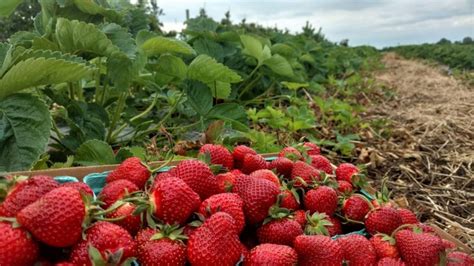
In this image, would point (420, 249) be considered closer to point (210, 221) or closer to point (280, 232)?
point (280, 232)

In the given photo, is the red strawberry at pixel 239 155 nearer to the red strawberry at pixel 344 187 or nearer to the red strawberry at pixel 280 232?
the red strawberry at pixel 344 187

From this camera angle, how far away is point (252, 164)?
1.64m

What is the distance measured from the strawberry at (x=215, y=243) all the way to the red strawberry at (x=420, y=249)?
1.51ft

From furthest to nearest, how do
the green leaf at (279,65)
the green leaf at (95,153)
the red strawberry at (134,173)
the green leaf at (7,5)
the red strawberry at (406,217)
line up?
the green leaf at (279,65)
the green leaf at (7,5)
the green leaf at (95,153)
the red strawberry at (406,217)
the red strawberry at (134,173)

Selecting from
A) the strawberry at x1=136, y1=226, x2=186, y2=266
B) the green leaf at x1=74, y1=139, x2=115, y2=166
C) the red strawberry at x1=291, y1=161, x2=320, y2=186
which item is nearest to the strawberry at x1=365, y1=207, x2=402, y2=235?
the red strawberry at x1=291, y1=161, x2=320, y2=186

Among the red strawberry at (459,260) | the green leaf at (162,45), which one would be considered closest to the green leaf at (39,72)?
the green leaf at (162,45)

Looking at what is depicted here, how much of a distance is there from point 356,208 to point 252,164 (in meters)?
0.35

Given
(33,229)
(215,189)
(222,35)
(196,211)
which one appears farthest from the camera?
(222,35)

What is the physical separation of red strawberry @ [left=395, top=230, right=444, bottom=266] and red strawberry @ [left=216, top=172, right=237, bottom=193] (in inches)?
18.5

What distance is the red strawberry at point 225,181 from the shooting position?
1407mm

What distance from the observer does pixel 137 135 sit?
9.55 ft

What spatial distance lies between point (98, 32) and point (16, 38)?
0.68 metres

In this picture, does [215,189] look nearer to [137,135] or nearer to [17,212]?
[17,212]

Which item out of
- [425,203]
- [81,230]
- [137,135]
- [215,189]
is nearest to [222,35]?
[137,135]
